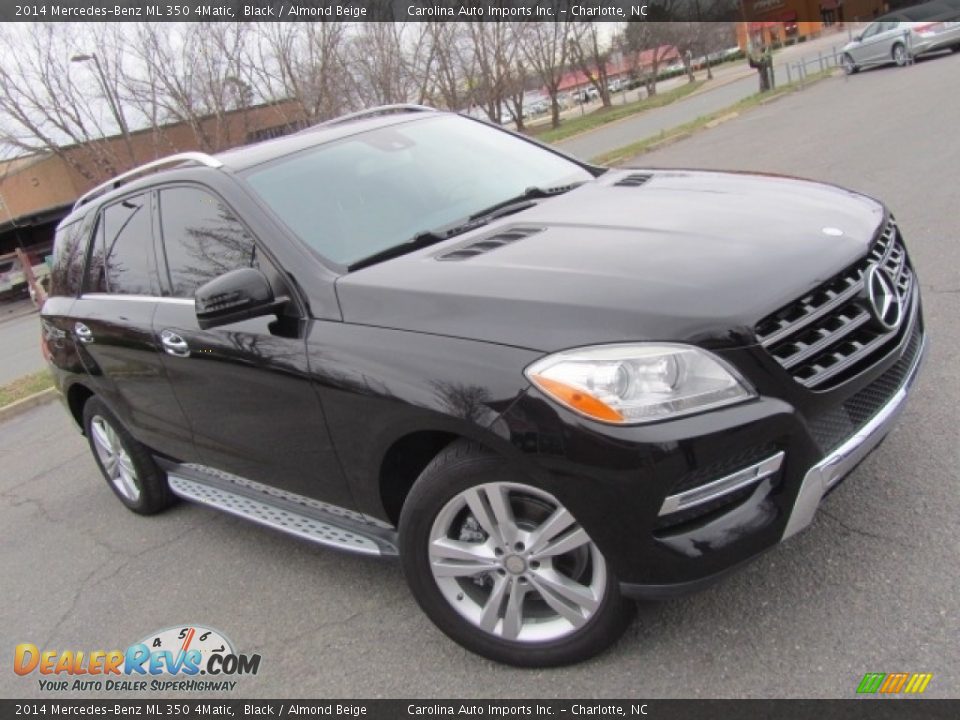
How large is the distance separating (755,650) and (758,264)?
122 cm

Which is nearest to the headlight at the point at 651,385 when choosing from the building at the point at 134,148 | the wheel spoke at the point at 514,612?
the wheel spoke at the point at 514,612

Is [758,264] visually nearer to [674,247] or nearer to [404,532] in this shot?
[674,247]

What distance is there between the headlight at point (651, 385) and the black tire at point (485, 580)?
34 centimetres

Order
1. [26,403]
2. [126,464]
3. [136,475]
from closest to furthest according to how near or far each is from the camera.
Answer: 1. [136,475]
2. [126,464]
3. [26,403]

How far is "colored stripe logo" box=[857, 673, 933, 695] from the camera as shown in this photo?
227cm

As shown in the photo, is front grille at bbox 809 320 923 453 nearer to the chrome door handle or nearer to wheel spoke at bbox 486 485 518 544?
wheel spoke at bbox 486 485 518 544

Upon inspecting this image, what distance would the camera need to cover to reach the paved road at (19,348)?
37.6 feet

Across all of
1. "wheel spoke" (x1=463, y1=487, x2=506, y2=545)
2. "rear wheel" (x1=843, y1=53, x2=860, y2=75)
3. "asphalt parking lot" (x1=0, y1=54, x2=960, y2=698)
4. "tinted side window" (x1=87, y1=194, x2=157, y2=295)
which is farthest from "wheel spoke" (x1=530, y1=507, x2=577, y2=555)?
"rear wheel" (x1=843, y1=53, x2=860, y2=75)

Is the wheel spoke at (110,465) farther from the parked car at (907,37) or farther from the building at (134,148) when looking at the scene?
the parked car at (907,37)

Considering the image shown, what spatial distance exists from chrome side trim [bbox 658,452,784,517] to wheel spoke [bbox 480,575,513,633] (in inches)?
25.8

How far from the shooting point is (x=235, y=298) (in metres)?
2.84

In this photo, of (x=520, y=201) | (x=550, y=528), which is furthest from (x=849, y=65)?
(x=550, y=528)
